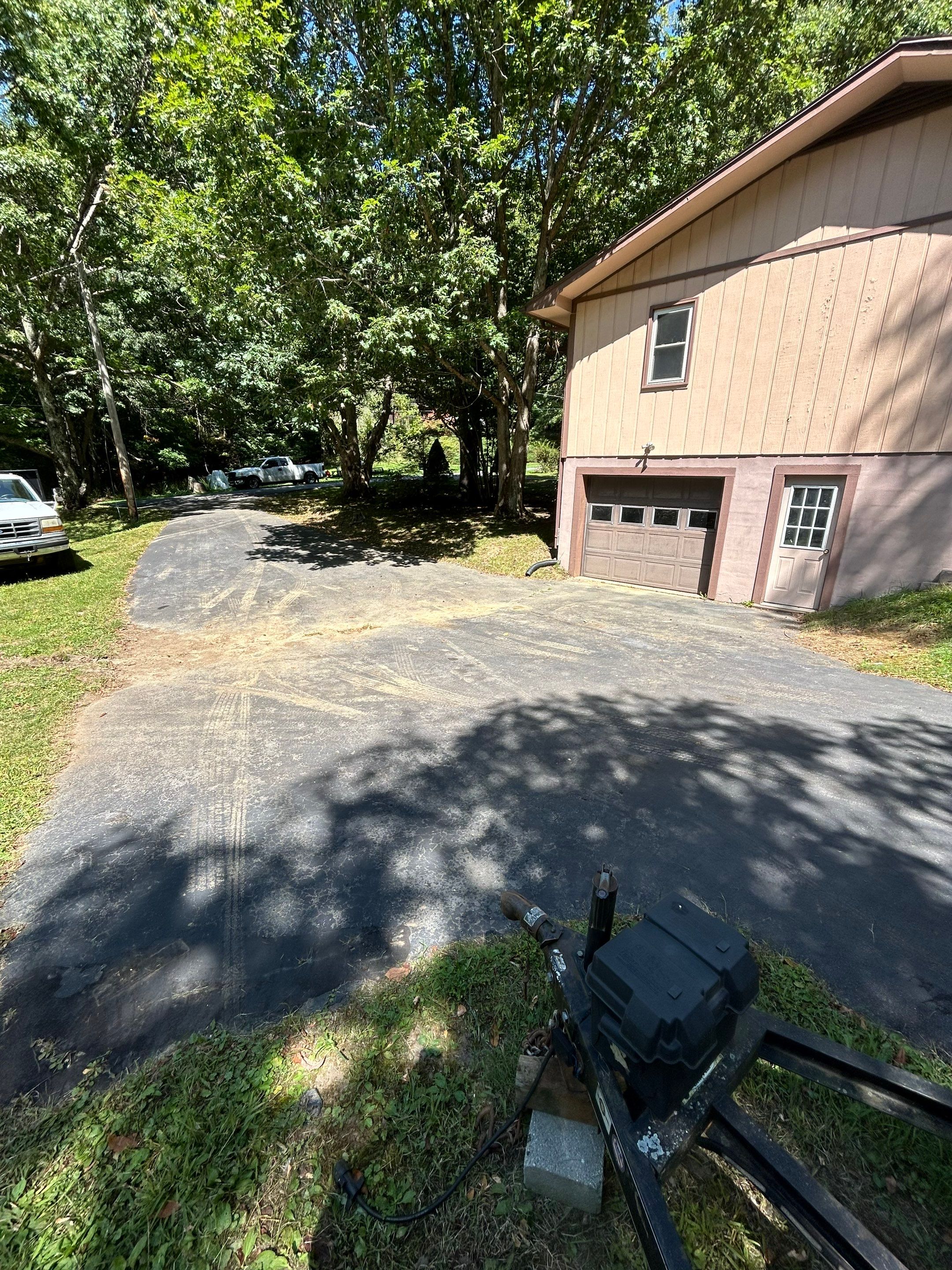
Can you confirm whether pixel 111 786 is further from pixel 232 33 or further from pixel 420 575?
pixel 232 33

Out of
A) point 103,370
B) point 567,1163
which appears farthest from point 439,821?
point 103,370

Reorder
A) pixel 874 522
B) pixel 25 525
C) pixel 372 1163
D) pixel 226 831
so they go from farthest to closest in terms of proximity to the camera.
Result: 1. pixel 25 525
2. pixel 874 522
3. pixel 226 831
4. pixel 372 1163

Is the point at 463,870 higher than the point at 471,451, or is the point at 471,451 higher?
the point at 471,451

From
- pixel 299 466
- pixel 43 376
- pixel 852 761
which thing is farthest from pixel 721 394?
pixel 299 466

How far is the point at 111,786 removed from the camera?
3693mm

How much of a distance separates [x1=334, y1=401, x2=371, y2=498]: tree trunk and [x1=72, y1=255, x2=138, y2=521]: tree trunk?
7099 mm

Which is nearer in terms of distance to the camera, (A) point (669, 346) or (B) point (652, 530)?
(A) point (669, 346)

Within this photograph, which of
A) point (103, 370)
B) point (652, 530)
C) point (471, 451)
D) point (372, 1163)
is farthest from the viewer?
point (471, 451)

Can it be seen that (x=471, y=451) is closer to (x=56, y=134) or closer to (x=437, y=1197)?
(x=56, y=134)

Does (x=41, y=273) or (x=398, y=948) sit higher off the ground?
(x=41, y=273)

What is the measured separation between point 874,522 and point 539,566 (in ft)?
19.5

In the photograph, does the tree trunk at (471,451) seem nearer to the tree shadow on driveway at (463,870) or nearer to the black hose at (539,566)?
the black hose at (539,566)

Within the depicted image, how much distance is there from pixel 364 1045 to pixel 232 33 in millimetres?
12258

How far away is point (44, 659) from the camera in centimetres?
593
